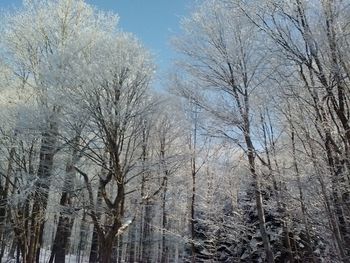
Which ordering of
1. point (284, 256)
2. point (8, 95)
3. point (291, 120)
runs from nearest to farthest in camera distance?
1. point (291, 120)
2. point (8, 95)
3. point (284, 256)

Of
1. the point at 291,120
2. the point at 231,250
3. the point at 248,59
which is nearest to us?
the point at 291,120

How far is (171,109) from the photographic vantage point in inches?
564

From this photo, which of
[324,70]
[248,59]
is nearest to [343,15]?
[324,70]

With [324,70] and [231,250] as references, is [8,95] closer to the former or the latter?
[324,70]

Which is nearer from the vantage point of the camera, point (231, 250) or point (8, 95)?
point (8, 95)

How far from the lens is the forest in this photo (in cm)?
772

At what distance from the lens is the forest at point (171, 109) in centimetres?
772

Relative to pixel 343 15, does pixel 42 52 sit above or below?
above

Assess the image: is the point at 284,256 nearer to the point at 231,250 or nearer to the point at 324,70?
the point at 231,250

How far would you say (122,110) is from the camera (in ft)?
37.3

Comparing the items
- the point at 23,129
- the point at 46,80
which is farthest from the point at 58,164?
the point at 46,80

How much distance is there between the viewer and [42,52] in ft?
47.5

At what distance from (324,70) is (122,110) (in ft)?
20.5

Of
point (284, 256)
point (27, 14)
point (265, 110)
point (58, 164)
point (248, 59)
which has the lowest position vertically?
point (284, 256)
